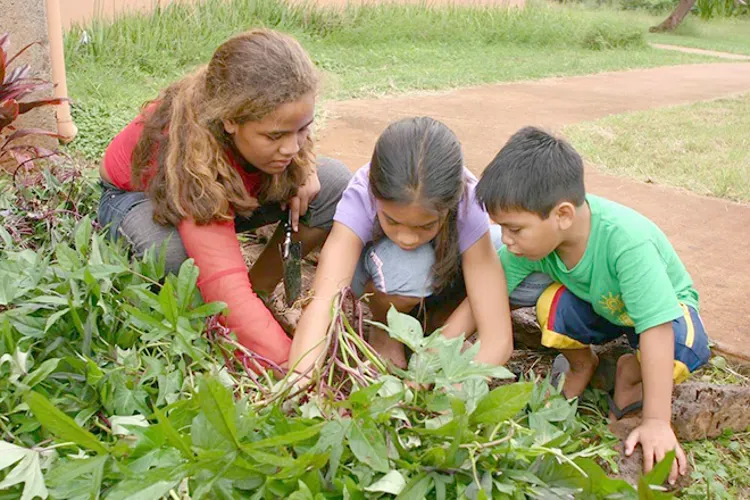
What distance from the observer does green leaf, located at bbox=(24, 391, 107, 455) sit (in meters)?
1.32

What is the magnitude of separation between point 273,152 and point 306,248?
2.13 ft

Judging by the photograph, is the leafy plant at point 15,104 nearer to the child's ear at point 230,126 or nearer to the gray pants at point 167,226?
the gray pants at point 167,226

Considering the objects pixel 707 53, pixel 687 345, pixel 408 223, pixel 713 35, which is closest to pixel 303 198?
pixel 408 223

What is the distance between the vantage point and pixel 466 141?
4.98 m

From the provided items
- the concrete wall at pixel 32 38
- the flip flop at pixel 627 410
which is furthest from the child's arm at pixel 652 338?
the concrete wall at pixel 32 38

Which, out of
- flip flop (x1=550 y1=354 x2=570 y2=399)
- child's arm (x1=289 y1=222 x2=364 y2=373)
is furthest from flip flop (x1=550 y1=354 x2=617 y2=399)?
child's arm (x1=289 y1=222 x2=364 y2=373)

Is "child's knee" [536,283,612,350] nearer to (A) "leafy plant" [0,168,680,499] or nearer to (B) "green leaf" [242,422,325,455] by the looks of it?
(A) "leafy plant" [0,168,680,499]

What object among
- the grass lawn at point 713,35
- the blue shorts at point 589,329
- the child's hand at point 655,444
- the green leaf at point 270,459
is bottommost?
the grass lawn at point 713,35

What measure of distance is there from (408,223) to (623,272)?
21.0 inches

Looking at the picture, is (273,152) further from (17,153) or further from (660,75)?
(660,75)

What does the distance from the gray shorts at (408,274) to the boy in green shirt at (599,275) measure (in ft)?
0.23

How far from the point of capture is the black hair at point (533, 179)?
79.4 inches

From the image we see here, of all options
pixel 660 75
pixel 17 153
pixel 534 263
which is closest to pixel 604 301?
pixel 534 263

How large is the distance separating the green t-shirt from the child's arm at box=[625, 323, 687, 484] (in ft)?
0.14
